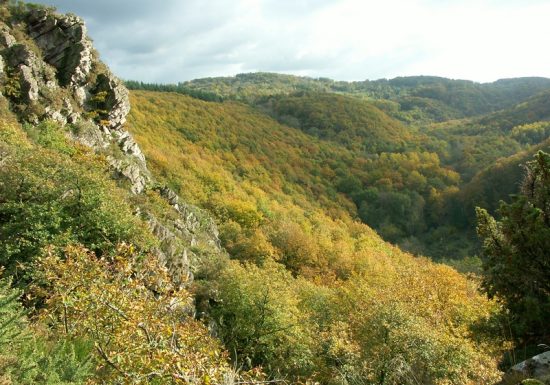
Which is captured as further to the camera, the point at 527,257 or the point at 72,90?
the point at 72,90

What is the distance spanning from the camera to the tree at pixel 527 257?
14.0 meters

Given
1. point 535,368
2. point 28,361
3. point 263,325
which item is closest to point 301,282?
point 263,325

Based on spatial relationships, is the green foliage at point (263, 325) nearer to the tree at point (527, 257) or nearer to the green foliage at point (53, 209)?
the green foliage at point (53, 209)

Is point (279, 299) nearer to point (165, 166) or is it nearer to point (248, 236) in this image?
point (248, 236)

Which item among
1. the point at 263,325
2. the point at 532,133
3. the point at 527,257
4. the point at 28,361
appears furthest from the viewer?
the point at 532,133

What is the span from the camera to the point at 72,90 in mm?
36781

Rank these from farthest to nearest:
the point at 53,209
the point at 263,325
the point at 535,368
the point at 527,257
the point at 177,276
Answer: the point at 177,276 < the point at 263,325 < the point at 53,209 < the point at 527,257 < the point at 535,368

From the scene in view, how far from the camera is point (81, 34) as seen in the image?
37.8 meters

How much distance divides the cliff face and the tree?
65.2ft

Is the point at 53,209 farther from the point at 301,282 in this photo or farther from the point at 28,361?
the point at 301,282

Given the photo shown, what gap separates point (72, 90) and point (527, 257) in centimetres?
3612

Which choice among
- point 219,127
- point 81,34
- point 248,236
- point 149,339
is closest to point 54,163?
point 149,339

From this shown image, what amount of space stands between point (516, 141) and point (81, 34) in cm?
17459

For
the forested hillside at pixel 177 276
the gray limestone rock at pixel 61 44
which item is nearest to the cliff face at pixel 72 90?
the gray limestone rock at pixel 61 44
